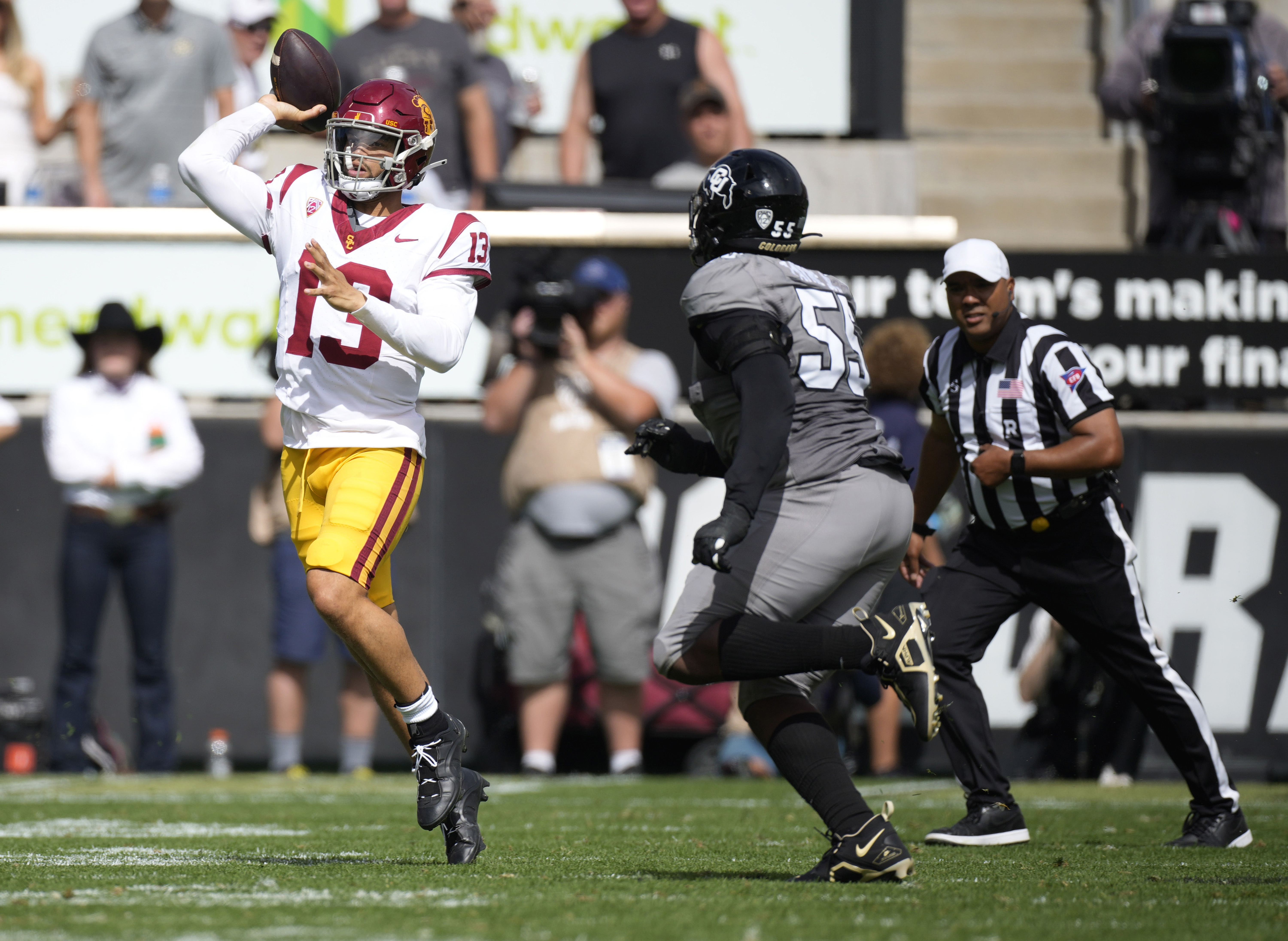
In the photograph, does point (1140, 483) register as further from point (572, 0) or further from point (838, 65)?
point (572, 0)

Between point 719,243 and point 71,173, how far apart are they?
684cm

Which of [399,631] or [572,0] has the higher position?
[572,0]

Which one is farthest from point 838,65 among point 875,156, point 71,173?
point 71,173

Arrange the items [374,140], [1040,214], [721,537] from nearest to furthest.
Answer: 1. [721,537]
2. [374,140]
3. [1040,214]

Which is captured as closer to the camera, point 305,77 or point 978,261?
point 305,77

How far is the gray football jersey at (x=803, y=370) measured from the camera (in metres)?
4.21

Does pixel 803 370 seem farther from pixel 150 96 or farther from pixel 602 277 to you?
pixel 150 96

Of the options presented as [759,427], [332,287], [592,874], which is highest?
[332,287]

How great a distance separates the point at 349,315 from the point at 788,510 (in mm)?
1199

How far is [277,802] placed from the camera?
697 cm

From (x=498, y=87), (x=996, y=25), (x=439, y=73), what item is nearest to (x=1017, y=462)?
(x=439, y=73)

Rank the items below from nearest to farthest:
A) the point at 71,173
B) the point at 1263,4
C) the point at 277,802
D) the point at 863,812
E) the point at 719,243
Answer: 1. the point at 863,812
2. the point at 719,243
3. the point at 277,802
4. the point at 71,173
5. the point at 1263,4

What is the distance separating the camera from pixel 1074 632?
18.7 feet

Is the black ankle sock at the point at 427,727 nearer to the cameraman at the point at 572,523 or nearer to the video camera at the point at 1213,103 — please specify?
the cameraman at the point at 572,523
